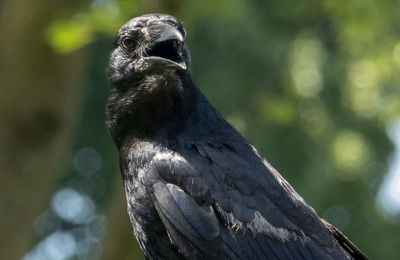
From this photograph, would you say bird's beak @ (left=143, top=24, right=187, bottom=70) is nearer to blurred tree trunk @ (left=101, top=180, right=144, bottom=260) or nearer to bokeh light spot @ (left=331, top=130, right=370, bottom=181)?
blurred tree trunk @ (left=101, top=180, right=144, bottom=260)

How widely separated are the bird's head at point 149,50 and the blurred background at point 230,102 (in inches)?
95.3

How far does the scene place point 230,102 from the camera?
9461mm

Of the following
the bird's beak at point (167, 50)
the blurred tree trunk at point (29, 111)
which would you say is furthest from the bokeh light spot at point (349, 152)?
the bird's beak at point (167, 50)

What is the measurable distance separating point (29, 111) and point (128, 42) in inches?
Result: 134

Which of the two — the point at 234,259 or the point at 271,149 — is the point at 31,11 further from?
the point at 234,259

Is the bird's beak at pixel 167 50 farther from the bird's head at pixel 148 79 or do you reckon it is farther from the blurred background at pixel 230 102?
the blurred background at pixel 230 102

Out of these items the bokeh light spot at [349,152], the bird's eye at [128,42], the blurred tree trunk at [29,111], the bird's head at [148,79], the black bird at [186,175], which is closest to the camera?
the black bird at [186,175]

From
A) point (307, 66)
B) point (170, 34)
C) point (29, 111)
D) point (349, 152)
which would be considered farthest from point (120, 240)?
point (349, 152)

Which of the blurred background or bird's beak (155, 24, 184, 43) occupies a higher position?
the blurred background

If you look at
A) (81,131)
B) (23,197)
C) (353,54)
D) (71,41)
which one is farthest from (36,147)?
(81,131)

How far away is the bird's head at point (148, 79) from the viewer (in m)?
3.64

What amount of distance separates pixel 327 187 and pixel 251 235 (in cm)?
699

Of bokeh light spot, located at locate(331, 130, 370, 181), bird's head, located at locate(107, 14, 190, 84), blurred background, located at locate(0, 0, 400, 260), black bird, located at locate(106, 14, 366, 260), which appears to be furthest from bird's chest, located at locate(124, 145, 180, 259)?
bokeh light spot, located at locate(331, 130, 370, 181)

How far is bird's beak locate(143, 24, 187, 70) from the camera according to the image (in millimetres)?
3539
